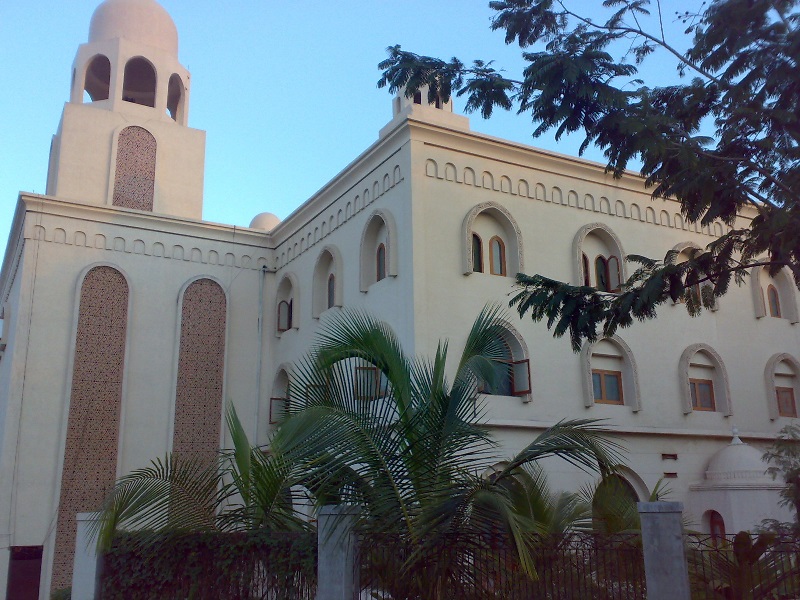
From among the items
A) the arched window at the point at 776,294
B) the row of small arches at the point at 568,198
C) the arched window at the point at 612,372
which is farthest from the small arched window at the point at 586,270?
the arched window at the point at 776,294

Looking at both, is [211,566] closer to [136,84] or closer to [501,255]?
[501,255]

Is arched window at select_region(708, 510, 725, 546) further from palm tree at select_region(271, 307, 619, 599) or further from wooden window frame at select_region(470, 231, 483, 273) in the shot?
palm tree at select_region(271, 307, 619, 599)

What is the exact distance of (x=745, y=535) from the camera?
6629 millimetres

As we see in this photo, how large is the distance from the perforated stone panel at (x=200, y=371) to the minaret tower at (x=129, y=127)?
222 cm

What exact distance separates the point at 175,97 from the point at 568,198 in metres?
10.6

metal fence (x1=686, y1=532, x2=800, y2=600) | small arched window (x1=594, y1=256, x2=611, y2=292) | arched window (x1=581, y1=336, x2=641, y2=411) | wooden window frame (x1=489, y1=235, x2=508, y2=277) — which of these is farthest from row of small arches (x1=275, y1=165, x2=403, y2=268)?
metal fence (x1=686, y1=532, x2=800, y2=600)

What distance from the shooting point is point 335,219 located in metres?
16.4

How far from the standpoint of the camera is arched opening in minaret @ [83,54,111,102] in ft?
66.2

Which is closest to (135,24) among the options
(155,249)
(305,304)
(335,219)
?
(155,249)

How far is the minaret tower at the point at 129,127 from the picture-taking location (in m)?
18.5

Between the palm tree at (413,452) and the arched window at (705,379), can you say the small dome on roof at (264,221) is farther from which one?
the palm tree at (413,452)

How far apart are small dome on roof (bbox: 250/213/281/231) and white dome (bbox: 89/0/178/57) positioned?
17.8 feet

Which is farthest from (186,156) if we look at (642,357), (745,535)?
(745,535)

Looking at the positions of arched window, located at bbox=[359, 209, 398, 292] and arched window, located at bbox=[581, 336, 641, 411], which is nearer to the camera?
arched window, located at bbox=[581, 336, 641, 411]
